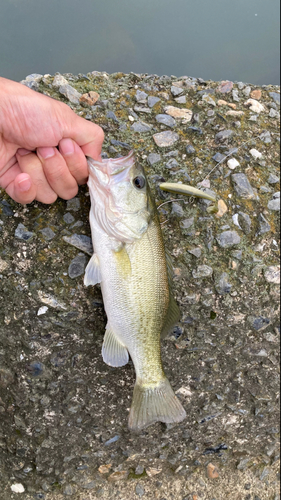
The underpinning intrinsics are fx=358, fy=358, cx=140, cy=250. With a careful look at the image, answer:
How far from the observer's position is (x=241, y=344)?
2828mm

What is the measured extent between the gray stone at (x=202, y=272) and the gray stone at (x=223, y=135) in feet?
3.32

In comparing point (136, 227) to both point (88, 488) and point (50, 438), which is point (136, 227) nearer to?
point (50, 438)

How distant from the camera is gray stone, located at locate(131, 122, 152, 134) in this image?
2.75 meters

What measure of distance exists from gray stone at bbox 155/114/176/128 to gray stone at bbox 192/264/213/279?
1137 millimetres

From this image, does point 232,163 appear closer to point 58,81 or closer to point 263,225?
point 263,225

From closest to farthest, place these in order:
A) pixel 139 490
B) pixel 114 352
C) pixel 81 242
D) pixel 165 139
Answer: pixel 114 352, pixel 81 242, pixel 165 139, pixel 139 490

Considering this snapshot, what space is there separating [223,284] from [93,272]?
1.02m

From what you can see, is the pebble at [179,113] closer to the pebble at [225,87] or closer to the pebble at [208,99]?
the pebble at [208,99]

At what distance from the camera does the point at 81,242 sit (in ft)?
8.18

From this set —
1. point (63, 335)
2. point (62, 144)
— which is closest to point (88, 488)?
point (63, 335)

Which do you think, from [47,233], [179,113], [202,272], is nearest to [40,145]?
[47,233]

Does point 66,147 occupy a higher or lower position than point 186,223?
higher

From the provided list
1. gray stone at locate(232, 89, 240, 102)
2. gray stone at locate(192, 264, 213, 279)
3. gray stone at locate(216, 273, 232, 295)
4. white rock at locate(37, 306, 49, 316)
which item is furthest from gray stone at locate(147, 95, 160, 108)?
white rock at locate(37, 306, 49, 316)

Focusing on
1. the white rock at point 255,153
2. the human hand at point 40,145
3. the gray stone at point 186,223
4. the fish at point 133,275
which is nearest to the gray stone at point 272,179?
the white rock at point 255,153
